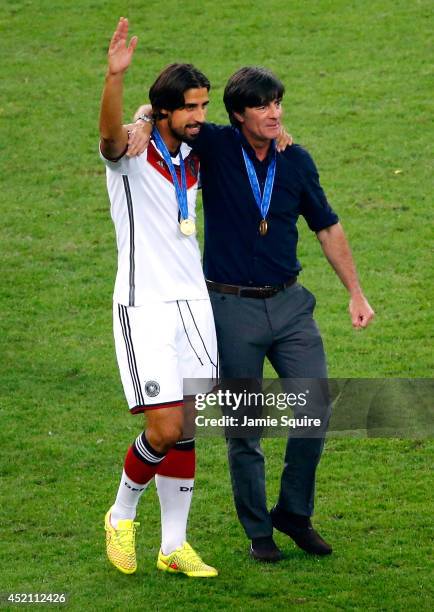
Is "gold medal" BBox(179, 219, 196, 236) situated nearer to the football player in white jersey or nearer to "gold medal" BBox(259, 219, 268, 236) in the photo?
the football player in white jersey

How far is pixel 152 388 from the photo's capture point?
6.61 m

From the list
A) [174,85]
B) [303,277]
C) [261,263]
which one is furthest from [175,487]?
[303,277]

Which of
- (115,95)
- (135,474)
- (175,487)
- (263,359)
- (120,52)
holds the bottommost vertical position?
(175,487)

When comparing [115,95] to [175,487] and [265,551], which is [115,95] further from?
[265,551]

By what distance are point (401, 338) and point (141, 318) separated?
426 centimetres

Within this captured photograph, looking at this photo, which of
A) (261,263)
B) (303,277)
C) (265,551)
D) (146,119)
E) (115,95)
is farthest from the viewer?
(303,277)

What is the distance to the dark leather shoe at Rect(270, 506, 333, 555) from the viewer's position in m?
7.21

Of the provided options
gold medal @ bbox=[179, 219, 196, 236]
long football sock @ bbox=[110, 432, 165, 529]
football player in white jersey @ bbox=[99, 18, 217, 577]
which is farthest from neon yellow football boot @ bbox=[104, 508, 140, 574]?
gold medal @ bbox=[179, 219, 196, 236]

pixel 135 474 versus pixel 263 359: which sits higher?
pixel 263 359

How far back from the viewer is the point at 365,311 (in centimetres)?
708

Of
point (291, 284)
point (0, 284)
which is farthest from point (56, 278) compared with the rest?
point (291, 284)

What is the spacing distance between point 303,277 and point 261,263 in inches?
193

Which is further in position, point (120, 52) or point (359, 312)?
point (359, 312)

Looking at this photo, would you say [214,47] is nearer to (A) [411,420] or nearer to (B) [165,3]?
(B) [165,3]
